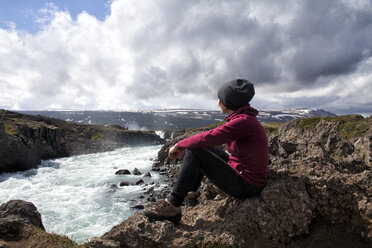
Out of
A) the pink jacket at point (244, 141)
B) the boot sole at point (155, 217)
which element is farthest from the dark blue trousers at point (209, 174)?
the boot sole at point (155, 217)

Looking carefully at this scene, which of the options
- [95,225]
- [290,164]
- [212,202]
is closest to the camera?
[290,164]

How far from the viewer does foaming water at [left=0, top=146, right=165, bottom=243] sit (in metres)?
21.2

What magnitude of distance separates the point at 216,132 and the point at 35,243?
7650 mm

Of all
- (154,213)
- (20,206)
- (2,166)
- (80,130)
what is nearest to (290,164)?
(154,213)

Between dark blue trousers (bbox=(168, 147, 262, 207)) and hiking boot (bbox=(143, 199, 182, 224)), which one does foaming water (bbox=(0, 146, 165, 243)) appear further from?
dark blue trousers (bbox=(168, 147, 262, 207))

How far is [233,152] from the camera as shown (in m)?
5.20

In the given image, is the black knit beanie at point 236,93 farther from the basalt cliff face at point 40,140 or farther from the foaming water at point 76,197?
the basalt cliff face at point 40,140

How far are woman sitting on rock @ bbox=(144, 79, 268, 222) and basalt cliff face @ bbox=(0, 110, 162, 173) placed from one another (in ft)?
179

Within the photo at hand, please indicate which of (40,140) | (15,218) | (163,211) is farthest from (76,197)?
(40,140)

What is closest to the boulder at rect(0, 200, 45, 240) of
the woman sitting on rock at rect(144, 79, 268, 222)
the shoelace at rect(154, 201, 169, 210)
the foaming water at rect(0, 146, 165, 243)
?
the shoelace at rect(154, 201, 169, 210)

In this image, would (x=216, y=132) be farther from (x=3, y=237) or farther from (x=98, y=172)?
(x=98, y=172)

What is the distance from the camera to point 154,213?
535 cm

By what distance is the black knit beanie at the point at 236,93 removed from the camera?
490cm

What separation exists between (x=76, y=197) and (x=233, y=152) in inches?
1210
